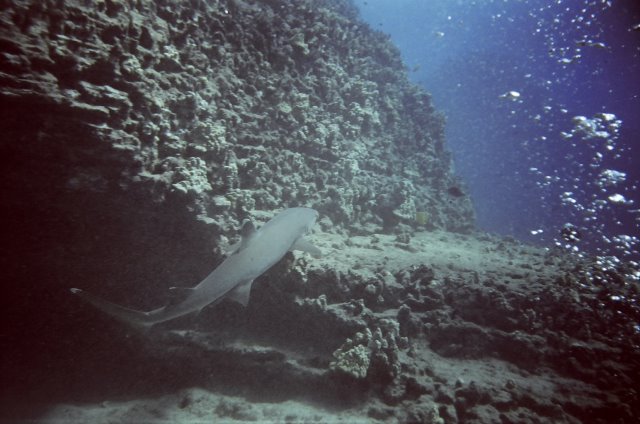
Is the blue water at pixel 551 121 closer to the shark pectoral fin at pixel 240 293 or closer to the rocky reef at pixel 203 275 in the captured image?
the rocky reef at pixel 203 275

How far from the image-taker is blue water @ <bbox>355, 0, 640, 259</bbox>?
27.4m

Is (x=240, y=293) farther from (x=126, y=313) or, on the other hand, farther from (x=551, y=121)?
(x=551, y=121)

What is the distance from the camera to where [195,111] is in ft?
19.6

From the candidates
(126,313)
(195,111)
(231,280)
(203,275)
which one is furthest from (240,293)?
(195,111)

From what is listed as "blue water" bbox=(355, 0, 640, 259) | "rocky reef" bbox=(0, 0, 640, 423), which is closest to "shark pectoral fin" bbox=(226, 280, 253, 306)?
"rocky reef" bbox=(0, 0, 640, 423)

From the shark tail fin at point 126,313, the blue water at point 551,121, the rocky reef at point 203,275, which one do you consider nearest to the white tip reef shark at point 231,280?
the shark tail fin at point 126,313

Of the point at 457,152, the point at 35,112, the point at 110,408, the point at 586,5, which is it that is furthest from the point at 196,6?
the point at 457,152

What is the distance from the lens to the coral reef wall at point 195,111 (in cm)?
416

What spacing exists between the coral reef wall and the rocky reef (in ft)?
0.11

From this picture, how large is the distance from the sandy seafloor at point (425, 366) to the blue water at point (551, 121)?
21.6 m

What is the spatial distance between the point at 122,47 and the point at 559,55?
5521 cm

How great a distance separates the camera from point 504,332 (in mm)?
6594

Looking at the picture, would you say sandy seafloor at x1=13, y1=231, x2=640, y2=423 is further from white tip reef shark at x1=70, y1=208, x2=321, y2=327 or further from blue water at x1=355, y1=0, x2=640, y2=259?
blue water at x1=355, y1=0, x2=640, y2=259

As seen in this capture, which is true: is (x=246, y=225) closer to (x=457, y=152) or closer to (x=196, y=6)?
(x=196, y=6)
